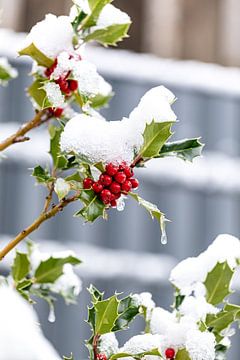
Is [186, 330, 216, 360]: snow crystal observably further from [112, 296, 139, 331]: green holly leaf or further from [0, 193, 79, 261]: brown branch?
[0, 193, 79, 261]: brown branch

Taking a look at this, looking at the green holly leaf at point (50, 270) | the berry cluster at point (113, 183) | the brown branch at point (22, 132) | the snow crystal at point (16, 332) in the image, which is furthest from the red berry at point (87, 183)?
the snow crystal at point (16, 332)

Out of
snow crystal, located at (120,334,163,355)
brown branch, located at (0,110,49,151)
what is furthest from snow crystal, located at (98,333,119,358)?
brown branch, located at (0,110,49,151)

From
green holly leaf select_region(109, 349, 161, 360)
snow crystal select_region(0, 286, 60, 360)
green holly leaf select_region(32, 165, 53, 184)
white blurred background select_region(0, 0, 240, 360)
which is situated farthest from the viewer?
white blurred background select_region(0, 0, 240, 360)

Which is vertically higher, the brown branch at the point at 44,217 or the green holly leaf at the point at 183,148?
the green holly leaf at the point at 183,148

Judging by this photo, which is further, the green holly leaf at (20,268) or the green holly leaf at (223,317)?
the green holly leaf at (20,268)

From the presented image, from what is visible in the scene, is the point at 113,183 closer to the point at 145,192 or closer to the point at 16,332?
the point at 16,332

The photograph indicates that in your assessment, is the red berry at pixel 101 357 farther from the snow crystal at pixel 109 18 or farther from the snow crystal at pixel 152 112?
the snow crystal at pixel 109 18
